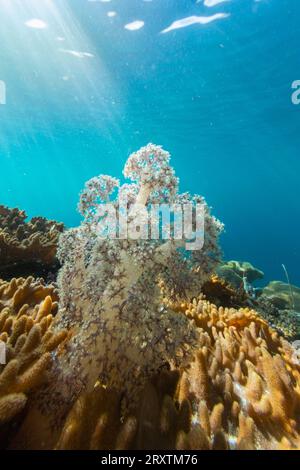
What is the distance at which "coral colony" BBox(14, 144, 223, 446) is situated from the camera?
202cm

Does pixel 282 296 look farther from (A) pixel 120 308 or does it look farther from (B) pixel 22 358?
(B) pixel 22 358

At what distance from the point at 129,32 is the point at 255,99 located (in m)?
15.5

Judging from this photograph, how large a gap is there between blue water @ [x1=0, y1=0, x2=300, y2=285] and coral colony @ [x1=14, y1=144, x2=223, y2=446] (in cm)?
1962

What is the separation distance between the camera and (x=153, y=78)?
25016 millimetres

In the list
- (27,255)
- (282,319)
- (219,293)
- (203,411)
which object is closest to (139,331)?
(203,411)

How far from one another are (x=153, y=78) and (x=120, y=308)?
89.6 ft

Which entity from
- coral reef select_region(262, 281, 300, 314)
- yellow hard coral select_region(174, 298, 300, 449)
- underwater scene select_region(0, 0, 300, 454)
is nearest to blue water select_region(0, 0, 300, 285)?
underwater scene select_region(0, 0, 300, 454)

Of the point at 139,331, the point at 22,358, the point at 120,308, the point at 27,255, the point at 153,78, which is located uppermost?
the point at 153,78

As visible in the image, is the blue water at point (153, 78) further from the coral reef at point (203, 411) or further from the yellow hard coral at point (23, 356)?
the coral reef at point (203, 411)

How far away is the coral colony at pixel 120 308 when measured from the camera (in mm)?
2016

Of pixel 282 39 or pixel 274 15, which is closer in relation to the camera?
pixel 274 15
